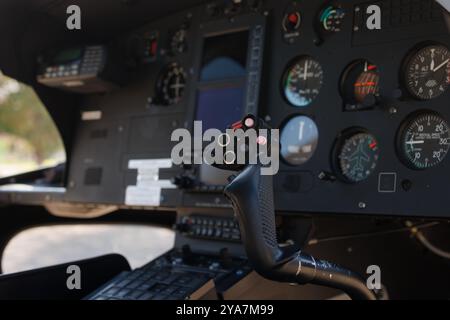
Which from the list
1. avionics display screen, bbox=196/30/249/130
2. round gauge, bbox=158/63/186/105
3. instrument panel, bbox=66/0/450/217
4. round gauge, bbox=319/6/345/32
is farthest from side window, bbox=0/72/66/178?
round gauge, bbox=319/6/345/32

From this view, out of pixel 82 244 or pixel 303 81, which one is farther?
pixel 82 244

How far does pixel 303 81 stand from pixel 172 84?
0.76 metres

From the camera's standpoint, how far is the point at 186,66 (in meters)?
2.78

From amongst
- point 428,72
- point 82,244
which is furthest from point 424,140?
point 82,244

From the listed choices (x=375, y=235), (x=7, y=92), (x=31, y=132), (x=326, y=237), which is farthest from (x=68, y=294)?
(x=31, y=132)

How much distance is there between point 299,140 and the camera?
7.55ft

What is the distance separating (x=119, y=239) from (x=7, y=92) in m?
4.66

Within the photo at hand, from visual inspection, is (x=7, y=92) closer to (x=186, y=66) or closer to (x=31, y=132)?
(x=31, y=132)

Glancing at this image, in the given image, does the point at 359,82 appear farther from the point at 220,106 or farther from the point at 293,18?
the point at 220,106

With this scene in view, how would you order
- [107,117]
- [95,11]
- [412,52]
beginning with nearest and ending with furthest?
[412,52] < [95,11] < [107,117]

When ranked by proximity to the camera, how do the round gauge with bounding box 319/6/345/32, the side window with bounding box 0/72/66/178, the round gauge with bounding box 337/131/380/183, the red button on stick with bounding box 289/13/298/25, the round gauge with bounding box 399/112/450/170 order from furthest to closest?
the side window with bounding box 0/72/66/178 < the red button on stick with bounding box 289/13/298/25 < the round gauge with bounding box 319/6/345/32 < the round gauge with bounding box 337/131/380/183 < the round gauge with bounding box 399/112/450/170

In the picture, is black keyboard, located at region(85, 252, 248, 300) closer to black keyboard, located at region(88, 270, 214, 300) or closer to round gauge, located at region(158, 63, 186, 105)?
black keyboard, located at region(88, 270, 214, 300)

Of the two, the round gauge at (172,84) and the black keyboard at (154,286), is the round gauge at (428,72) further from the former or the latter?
the round gauge at (172,84)

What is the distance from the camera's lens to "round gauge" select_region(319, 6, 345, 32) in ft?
7.38
